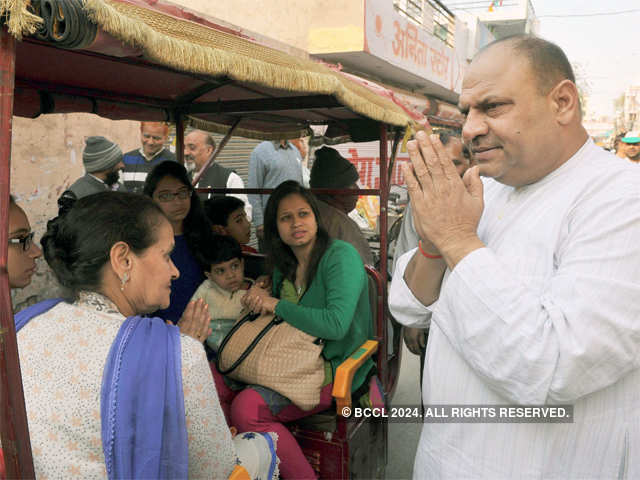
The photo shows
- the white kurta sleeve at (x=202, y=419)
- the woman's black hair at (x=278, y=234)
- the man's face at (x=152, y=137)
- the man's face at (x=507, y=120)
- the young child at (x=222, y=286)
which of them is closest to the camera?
the man's face at (x=507, y=120)

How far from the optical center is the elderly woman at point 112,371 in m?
1.23

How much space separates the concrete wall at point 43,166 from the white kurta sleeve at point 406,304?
385cm

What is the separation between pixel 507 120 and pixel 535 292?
43 cm

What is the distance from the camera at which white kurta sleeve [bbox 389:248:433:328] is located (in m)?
1.46

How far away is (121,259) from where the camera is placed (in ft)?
4.72

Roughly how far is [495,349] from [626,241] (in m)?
0.36

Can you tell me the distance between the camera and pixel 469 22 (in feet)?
65.8

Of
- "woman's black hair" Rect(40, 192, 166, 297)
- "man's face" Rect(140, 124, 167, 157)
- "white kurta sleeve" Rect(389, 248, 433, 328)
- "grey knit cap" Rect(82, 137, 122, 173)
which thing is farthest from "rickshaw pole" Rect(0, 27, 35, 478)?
"man's face" Rect(140, 124, 167, 157)

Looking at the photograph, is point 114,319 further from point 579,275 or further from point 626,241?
point 626,241

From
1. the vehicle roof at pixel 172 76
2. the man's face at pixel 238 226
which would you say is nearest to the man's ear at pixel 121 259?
the vehicle roof at pixel 172 76

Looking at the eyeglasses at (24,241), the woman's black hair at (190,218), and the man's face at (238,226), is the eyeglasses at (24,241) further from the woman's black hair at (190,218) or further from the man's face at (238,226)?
the man's face at (238,226)

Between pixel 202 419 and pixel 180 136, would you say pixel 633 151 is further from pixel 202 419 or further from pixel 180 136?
pixel 202 419

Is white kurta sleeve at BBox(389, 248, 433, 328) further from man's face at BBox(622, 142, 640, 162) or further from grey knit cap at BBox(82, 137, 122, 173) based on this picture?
man's face at BBox(622, 142, 640, 162)

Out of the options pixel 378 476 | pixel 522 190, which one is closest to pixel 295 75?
pixel 522 190
